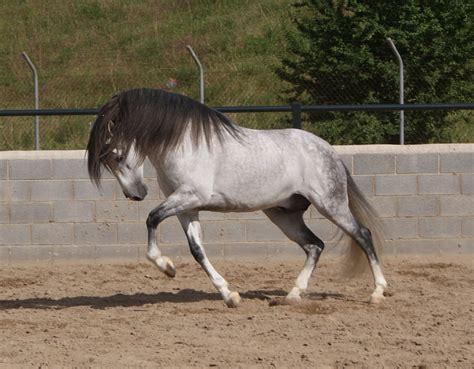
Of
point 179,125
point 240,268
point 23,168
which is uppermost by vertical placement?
point 179,125

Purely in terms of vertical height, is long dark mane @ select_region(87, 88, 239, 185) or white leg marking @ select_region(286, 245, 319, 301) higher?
long dark mane @ select_region(87, 88, 239, 185)

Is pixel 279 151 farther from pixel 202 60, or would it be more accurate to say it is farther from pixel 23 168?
pixel 202 60

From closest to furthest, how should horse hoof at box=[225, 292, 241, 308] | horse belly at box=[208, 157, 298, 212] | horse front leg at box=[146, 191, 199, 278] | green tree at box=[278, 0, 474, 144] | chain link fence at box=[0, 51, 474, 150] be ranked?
horse front leg at box=[146, 191, 199, 278], horse hoof at box=[225, 292, 241, 308], horse belly at box=[208, 157, 298, 212], green tree at box=[278, 0, 474, 144], chain link fence at box=[0, 51, 474, 150]

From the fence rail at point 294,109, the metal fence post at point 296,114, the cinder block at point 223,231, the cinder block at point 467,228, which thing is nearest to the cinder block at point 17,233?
the fence rail at point 294,109

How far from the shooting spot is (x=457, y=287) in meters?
8.18

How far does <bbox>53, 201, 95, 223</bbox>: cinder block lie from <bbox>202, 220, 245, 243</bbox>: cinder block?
109cm

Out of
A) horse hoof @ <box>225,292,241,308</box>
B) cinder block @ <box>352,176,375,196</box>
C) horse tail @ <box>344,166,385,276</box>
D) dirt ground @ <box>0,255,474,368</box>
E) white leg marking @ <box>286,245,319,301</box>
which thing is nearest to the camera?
dirt ground @ <box>0,255,474,368</box>

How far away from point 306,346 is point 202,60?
15432 millimetres

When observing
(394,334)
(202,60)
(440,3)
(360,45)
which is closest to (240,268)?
(394,334)

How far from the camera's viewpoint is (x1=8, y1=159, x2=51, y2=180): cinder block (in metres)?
9.57

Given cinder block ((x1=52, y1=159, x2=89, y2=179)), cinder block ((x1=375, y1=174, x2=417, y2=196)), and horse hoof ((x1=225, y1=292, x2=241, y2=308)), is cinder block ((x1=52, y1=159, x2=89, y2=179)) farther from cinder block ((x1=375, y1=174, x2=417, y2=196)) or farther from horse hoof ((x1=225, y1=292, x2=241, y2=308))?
horse hoof ((x1=225, y1=292, x2=241, y2=308))

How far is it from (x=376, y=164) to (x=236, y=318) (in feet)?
11.4

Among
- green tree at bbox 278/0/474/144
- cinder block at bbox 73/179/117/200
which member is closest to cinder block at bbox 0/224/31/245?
cinder block at bbox 73/179/117/200

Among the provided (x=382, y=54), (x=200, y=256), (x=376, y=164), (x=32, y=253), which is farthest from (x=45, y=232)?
(x=382, y=54)
